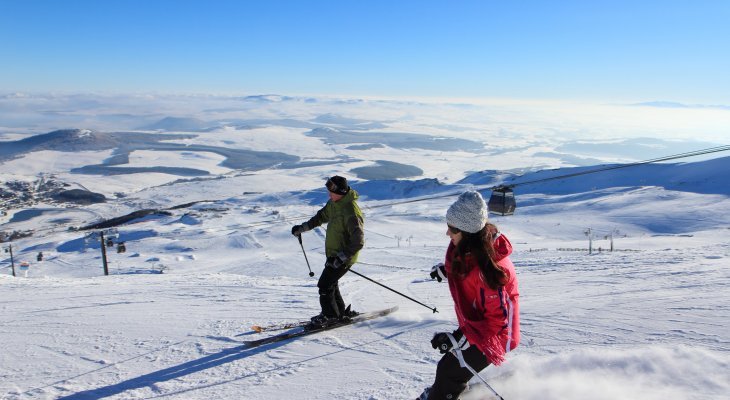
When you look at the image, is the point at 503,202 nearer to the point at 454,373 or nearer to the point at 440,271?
the point at 440,271

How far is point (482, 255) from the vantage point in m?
2.82

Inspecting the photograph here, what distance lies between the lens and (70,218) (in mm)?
88875

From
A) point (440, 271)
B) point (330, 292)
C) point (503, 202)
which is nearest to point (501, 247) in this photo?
point (440, 271)

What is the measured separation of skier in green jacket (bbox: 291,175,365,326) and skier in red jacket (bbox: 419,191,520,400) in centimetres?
229

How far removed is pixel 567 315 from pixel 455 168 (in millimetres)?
165968

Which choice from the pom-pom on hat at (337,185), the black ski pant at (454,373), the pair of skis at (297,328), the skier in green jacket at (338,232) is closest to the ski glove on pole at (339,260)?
the skier in green jacket at (338,232)

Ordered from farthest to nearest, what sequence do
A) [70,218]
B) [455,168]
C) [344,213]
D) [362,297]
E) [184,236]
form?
[455,168], [70,218], [184,236], [362,297], [344,213]

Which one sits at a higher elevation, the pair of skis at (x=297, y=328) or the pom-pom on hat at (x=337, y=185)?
the pom-pom on hat at (x=337, y=185)

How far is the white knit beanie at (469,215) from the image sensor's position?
2928 mm

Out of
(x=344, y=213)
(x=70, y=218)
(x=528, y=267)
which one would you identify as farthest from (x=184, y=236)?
(x=70, y=218)

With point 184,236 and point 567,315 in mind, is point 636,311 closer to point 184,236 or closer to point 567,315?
point 567,315

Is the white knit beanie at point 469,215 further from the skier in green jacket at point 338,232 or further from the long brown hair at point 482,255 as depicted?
the skier in green jacket at point 338,232

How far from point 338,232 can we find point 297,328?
60.5 inches

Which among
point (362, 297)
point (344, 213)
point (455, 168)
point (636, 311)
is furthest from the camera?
point (455, 168)
